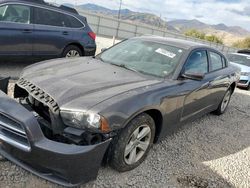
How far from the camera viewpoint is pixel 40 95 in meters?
3.14

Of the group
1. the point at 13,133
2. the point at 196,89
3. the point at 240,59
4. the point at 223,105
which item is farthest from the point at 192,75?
the point at 240,59

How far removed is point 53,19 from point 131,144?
4.93m

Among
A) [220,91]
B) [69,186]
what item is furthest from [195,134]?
[69,186]

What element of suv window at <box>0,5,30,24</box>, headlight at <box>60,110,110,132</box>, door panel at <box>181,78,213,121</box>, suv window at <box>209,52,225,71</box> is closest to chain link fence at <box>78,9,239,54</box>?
suv window at <box>0,5,30,24</box>

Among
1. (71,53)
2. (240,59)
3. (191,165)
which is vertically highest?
(71,53)

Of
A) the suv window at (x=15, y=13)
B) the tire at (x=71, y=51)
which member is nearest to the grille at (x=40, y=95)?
the suv window at (x=15, y=13)

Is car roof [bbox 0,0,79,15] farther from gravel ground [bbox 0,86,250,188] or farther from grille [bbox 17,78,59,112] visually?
gravel ground [bbox 0,86,250,188]

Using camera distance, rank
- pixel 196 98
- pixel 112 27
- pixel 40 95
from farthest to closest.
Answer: pixel 112 27 < pixel 196 98 < pixel 40 95

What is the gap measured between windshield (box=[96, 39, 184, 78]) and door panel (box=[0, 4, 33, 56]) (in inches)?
104

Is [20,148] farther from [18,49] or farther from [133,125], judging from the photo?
[18,49]

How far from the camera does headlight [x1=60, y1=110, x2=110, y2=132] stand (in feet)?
9.31

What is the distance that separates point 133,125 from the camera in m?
3.24

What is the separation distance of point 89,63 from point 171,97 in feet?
4.35

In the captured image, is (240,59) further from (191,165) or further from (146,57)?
(191,165)
